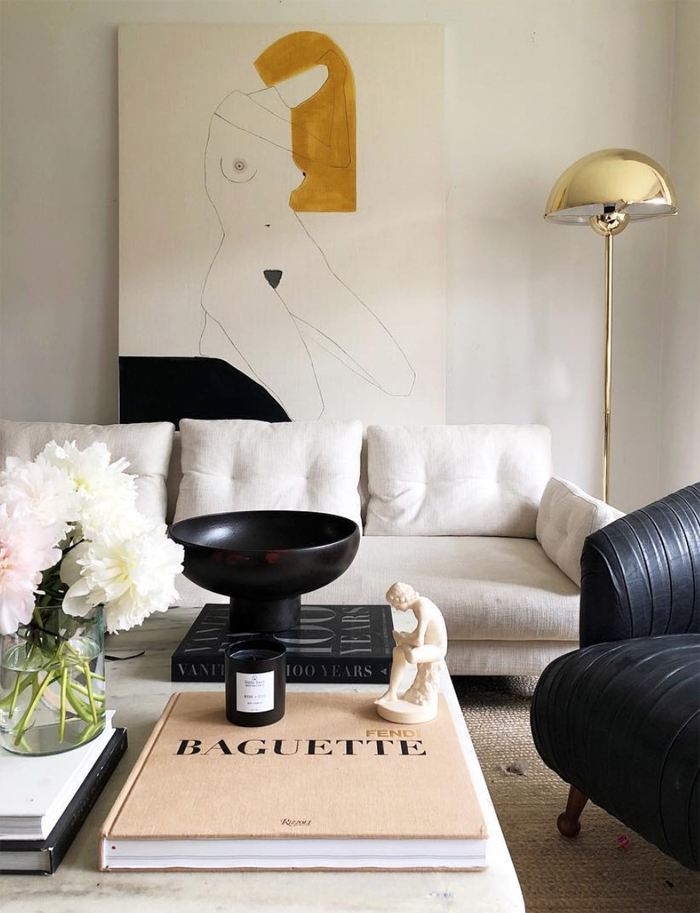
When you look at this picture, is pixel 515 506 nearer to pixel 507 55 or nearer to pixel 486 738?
pixel 486 738

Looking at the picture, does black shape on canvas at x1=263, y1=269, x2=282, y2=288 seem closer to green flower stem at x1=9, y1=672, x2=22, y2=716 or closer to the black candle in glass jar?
the black candle in glass jar

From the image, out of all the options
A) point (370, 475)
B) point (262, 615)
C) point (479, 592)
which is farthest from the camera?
point (370, 475)

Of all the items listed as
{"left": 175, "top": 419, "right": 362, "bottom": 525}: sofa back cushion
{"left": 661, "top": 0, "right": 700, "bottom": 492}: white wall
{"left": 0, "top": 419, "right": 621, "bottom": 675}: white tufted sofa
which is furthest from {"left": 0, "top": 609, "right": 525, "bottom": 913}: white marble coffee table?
{"left": 661, "top": 0, "right": 700, "bottom": 492}: white wall

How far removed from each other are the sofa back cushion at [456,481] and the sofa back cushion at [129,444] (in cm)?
71

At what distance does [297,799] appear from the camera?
0.86m

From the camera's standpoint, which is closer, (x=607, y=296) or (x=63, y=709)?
(x=63, y=709)

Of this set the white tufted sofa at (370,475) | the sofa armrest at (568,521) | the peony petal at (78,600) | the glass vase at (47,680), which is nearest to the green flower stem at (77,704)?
the glass vase at (47,680)

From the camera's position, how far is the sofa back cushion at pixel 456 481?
268 cm

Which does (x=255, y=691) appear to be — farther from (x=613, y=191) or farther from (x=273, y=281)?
(x=273, y=281)

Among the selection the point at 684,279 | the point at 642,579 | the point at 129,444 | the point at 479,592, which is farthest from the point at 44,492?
the point at 684,279

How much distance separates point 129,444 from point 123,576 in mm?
1879

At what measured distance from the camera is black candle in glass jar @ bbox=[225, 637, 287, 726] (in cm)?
103

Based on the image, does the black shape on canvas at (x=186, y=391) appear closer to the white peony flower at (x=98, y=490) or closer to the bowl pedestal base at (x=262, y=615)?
the bowl pedestal base at (x=262, y=615)

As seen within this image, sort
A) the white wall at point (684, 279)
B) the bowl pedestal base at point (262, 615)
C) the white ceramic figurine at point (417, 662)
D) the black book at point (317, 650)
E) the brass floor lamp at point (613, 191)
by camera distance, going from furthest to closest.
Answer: the white wall at point (684, 279) < the brass floor lamp at point (613, 191) < the bowl pedestal base at point (262, 615) < the black book at point (317, 650) < the white ceramic figurine at point (417, 662)
